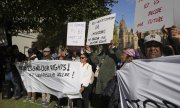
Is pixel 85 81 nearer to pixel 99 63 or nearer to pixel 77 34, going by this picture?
pixel 99 63

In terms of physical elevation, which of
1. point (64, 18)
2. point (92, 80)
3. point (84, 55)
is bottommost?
point (92, 80)

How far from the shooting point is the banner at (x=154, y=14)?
625 centimetres

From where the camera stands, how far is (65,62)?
11.4 meters

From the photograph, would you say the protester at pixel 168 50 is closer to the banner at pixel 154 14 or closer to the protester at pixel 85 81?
the banner at pixel 154 14

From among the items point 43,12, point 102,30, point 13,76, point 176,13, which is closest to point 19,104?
point 13,76

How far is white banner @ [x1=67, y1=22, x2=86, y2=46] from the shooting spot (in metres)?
11.8

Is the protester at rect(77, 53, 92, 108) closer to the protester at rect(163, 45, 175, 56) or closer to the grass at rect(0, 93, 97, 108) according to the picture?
→ the grass at rect(0, 93, 97, 108)

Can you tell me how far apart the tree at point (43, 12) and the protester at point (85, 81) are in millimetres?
8457

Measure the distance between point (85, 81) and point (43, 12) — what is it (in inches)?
446

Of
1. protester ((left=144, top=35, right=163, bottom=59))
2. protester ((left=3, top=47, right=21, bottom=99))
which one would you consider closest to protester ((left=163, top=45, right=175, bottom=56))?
→ protester ((left=144, top=35, right=163, bottom=59))

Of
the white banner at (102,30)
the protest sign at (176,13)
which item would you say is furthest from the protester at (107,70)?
the protest sign at (176,13)

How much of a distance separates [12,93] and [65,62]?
3.46 meters

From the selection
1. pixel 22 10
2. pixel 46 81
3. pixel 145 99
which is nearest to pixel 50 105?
pixel 46 81

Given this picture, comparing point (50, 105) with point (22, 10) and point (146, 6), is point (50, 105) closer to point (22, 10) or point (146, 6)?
point (146, 6)
